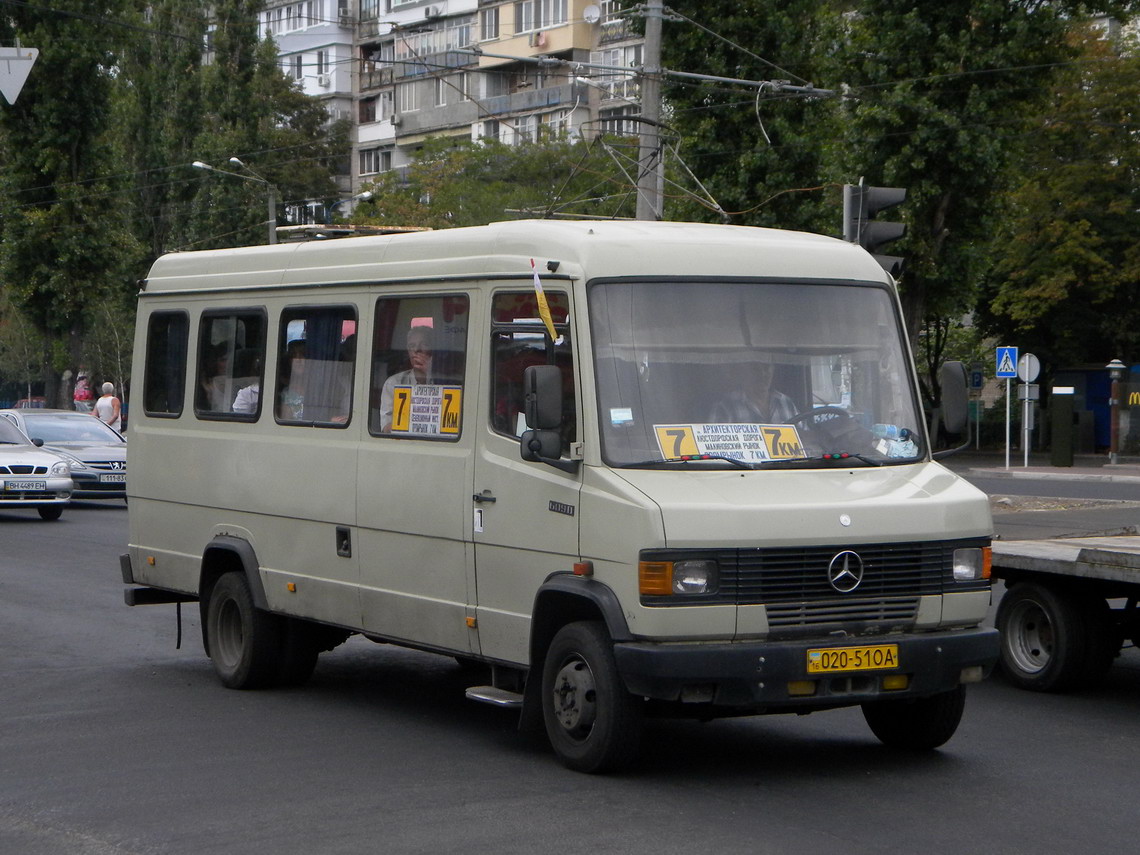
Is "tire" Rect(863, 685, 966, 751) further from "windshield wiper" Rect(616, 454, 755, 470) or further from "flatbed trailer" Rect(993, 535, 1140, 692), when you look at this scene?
"flatbed trailer" Rect(993, 535, 1140, 692)

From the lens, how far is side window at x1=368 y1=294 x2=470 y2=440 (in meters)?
8.37

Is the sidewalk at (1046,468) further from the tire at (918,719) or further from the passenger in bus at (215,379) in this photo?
the tire at (918,719)

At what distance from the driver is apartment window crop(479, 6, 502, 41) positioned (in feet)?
214

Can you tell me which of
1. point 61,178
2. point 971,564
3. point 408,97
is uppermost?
point 408,97

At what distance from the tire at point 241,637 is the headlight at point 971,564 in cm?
418

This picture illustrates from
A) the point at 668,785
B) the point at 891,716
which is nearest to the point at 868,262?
the point at 891,716

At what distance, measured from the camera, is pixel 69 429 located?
27.3 meters

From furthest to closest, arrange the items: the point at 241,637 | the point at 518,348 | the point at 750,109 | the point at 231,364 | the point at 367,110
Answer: the point at 367,110, the point at 750,109, the point at 231,364, the point at 241,637, the point at 518,348

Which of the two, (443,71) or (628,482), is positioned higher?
(443,71)

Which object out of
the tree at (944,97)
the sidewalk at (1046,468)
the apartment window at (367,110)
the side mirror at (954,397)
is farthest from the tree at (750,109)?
the apartment window at (367,110)

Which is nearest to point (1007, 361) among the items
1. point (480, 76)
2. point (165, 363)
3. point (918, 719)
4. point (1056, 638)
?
point (1056, 638)

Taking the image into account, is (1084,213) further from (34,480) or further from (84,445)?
(34,480)

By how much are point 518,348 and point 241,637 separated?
3125 mm

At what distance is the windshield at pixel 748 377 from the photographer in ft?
24.6
